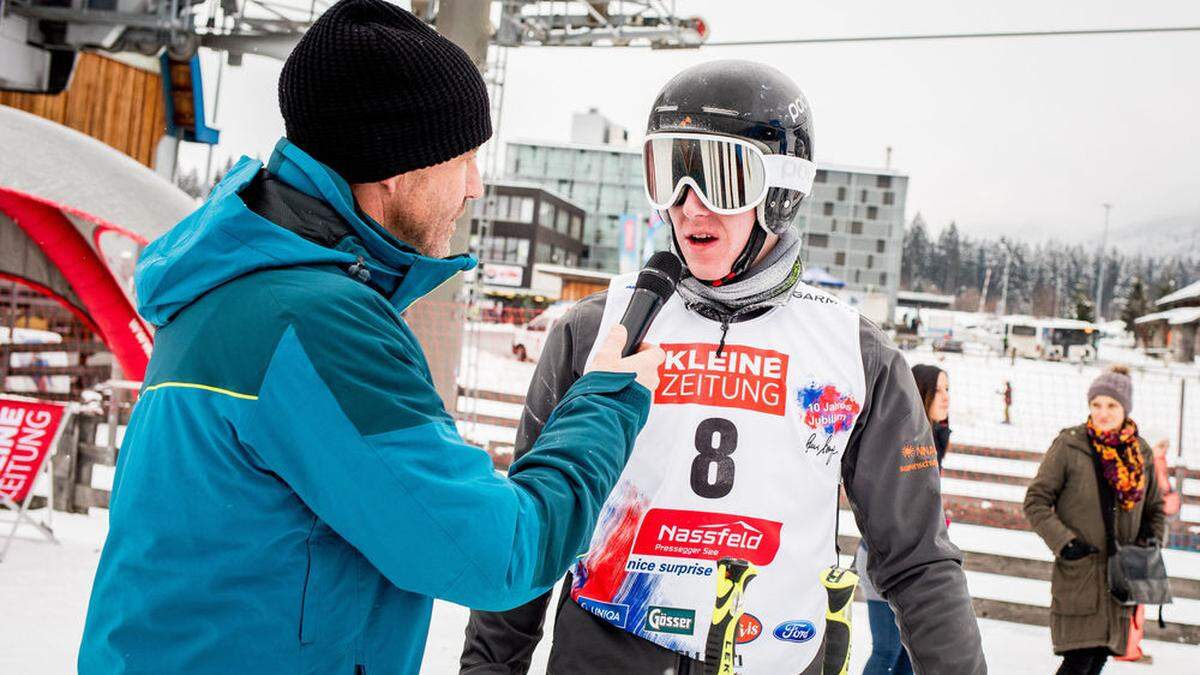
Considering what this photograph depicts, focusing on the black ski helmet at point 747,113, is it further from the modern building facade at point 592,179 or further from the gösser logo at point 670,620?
the modern building facade at point 592,179

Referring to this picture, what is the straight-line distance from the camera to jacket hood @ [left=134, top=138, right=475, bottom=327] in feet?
3.43

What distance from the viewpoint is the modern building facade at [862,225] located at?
230 feet

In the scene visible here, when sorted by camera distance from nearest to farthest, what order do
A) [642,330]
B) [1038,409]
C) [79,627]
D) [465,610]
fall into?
[642,330], [79,627], [465,610], [1038,409]

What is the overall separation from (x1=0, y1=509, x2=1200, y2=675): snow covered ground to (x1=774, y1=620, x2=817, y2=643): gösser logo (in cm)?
345

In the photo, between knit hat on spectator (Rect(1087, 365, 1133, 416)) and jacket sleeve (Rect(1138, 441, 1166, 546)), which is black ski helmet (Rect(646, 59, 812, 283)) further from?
jacket sleeve (Rect(1138, 441, 1166, 546))

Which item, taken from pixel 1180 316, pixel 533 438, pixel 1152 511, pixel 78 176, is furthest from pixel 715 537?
pixel 1180 316

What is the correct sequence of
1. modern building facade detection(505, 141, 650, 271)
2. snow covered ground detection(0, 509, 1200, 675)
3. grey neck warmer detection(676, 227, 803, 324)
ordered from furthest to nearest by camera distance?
modern building facade detection(505, 141, 650, 271) → snow covered ground detection(0, 509, 1200, 675) → grey neck warmer detection(676, 227, 803, 324)

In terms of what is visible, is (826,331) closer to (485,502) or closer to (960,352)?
(485,502)

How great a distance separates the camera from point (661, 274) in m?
1.59

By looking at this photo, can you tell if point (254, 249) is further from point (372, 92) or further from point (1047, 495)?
point (1047, 495)

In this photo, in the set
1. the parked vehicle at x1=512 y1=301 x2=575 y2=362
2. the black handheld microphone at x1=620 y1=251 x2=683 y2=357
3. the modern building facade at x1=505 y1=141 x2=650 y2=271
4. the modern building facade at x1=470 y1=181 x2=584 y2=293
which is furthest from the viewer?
the modern building facade at x1=505 y1=141 x2=650 y2=271

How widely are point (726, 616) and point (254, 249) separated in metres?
1.00

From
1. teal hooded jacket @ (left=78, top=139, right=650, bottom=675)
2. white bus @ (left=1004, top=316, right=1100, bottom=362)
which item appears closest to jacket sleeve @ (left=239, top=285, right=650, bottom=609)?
teal hooded jacket @ (left=78, top=139, right=650, bottom=675)

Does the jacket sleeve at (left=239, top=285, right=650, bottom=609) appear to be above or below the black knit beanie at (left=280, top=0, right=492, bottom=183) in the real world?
below
